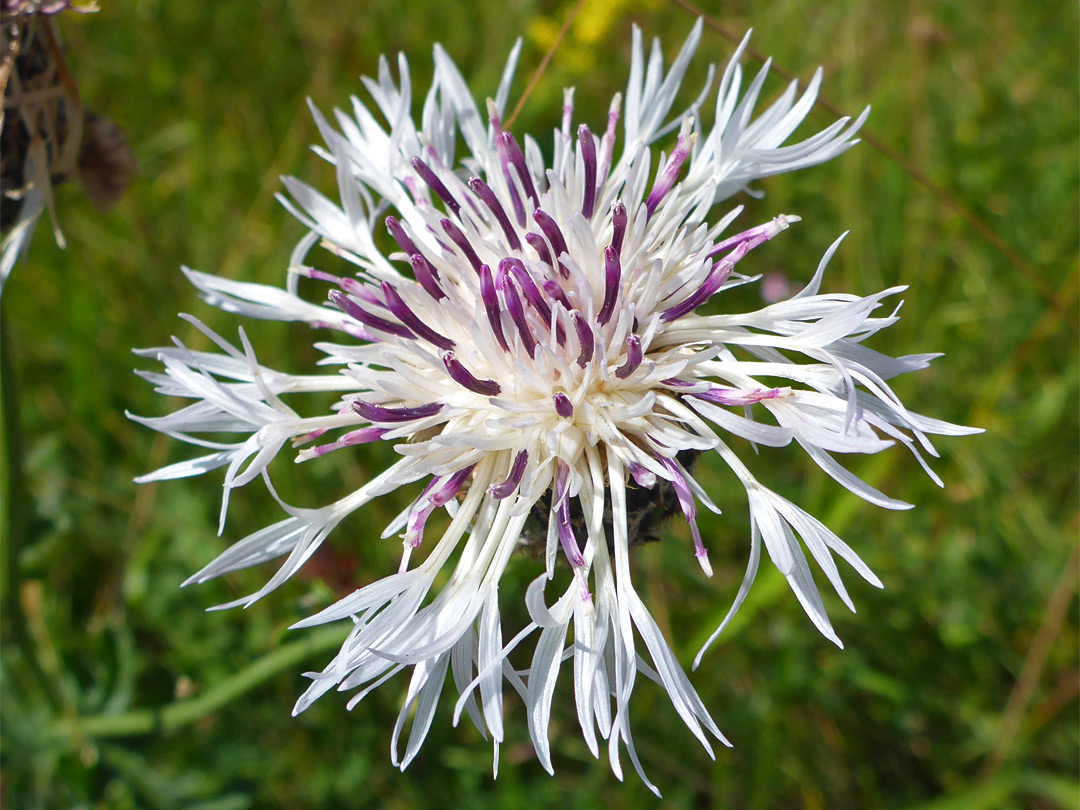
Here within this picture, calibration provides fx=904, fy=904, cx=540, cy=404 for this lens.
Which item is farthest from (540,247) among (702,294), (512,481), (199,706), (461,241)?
(199,706)

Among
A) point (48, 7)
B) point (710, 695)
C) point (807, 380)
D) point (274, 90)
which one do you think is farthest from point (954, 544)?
point (274, 90)

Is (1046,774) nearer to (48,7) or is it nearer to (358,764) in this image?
(358,764)

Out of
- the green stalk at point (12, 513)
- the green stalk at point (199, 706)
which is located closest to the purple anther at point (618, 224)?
the green stalk at point (199, 706)

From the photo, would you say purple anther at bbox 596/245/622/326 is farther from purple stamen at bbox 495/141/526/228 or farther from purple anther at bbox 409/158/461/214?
purple anther at bbox 409/158/461/214

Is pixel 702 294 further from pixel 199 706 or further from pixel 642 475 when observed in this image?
pixel 199 706

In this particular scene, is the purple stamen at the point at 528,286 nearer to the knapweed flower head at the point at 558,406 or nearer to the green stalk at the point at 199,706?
the knapweed flower head at the point at 558,406

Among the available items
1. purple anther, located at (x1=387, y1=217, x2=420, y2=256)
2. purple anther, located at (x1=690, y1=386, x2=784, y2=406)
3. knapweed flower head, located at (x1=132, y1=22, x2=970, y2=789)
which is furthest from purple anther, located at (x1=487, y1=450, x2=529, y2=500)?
purple anther, located at (x1=387, y1=217, x2=420, y2=256)
